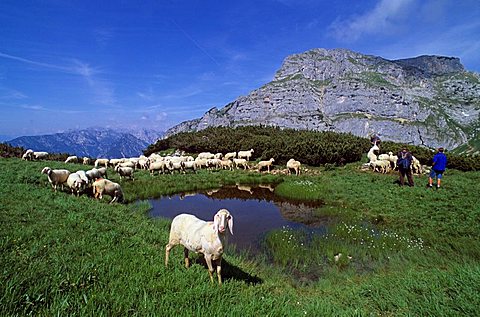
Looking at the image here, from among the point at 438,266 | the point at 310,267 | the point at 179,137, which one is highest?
the point at 179,137

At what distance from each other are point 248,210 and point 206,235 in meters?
10.6

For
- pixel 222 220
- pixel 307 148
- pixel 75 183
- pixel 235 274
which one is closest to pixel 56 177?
pixel 75 183

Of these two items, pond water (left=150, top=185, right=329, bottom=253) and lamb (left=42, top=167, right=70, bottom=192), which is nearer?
pond water (left=150, top=185, right=329, bottom=253)

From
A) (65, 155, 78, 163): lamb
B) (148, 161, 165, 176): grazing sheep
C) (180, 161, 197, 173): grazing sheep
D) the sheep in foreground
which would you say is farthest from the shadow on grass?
(65, 155, 78, 163): lamb

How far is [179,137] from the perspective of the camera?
4959 cm

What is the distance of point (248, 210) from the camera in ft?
53.7

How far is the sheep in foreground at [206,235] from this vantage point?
5.55 m

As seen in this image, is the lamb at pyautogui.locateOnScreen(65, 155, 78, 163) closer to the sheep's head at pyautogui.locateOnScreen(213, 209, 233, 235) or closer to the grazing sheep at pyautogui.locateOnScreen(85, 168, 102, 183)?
the grazing sheep at pyautogui.locateOnScreen(85, 168, 102, 183)

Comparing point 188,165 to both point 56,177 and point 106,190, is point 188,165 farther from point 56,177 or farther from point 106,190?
point 56,177

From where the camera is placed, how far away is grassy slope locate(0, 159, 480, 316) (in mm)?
4211

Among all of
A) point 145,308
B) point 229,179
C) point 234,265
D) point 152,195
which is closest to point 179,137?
point 229,179

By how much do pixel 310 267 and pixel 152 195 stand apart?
14.0 metres

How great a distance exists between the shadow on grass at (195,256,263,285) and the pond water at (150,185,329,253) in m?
2.57

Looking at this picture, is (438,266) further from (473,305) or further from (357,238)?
(357,238)
